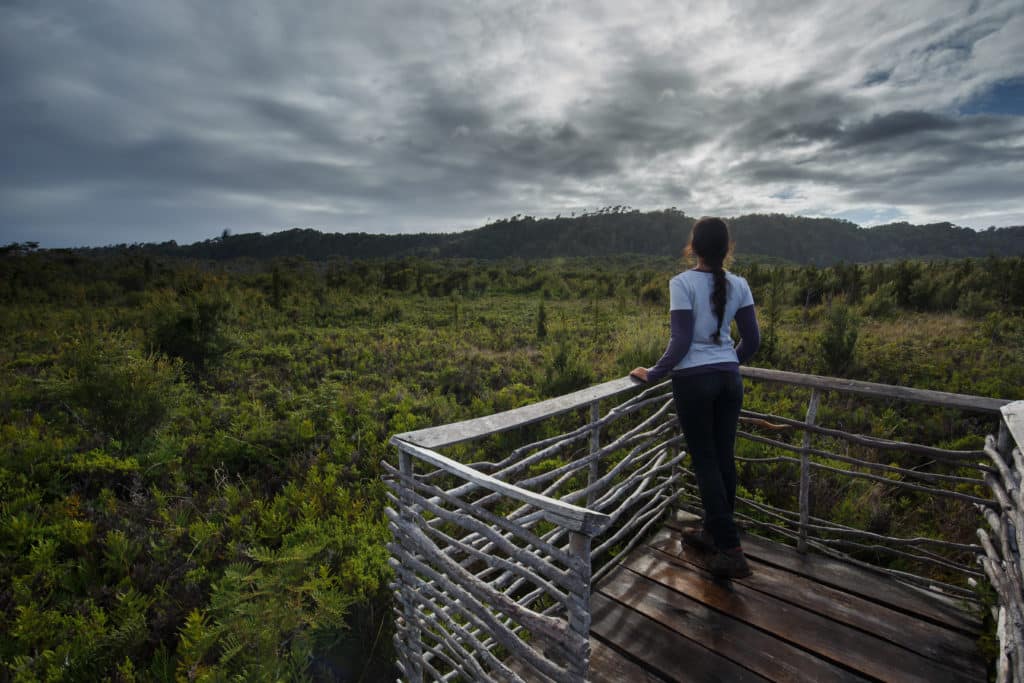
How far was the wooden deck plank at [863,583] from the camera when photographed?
93.4 inches

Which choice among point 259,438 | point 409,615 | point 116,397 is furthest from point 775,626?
point 116,397

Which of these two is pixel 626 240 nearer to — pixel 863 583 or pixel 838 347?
pixel 838 347

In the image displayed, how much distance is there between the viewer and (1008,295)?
39.2 ft

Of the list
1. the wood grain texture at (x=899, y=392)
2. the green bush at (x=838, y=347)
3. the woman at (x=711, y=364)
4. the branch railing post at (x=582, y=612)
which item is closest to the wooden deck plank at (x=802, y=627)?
the woman at (x=711, y=364)

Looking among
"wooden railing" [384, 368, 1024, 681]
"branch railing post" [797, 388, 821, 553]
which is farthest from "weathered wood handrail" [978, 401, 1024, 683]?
"branch railing post" [797, 388, 821, 553]

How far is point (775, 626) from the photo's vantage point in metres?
2.33

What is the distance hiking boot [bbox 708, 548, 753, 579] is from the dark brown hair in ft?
4.10

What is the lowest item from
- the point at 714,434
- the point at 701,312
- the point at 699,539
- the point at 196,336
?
the point at 699,539

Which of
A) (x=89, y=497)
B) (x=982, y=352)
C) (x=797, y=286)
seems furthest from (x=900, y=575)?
(x=797, y=286)

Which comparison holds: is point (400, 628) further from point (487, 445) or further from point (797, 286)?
point (797, 286)

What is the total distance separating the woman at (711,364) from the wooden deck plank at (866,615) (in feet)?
0.80

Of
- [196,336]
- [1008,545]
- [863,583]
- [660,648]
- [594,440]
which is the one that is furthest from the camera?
[196,336]

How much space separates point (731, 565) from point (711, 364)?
121 cm

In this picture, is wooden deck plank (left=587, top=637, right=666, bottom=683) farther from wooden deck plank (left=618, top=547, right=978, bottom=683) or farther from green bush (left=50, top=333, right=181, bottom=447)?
green bush (left=50, top=333, right=181, bottom=447)
